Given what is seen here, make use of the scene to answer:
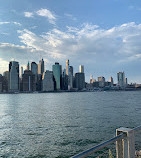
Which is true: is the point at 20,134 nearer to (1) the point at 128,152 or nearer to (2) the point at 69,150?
(2) the point at 69,150

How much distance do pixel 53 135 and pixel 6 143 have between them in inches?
285

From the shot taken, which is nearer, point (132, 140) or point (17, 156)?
point (132, 140)

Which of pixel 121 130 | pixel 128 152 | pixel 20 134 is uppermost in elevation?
pixel 121 130

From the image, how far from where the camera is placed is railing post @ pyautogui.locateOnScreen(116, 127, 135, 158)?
16.5 ft

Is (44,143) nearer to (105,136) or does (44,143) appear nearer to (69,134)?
(69,134)

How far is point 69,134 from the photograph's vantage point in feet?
84.2

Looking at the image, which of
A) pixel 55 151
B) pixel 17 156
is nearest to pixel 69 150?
pixel 55 151

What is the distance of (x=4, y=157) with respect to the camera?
58.8 feet

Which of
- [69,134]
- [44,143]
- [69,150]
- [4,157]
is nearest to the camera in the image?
[4,157]

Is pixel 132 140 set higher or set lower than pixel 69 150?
higher

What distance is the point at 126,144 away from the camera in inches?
200

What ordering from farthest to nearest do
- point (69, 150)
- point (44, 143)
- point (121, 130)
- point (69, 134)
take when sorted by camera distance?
point (69, 134) → point (44, 143) → point (69, 150) → point (121, 130)

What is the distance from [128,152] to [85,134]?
21345mm

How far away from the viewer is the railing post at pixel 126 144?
16.5 feet
